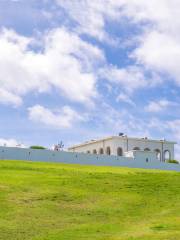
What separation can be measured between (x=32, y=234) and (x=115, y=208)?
7.25 meters

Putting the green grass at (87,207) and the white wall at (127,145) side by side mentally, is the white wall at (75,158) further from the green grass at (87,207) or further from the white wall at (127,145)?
the green grass at (87,207)

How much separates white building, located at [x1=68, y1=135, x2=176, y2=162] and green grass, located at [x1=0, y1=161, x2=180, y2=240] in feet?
164

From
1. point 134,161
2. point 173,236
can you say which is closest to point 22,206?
point 173,236

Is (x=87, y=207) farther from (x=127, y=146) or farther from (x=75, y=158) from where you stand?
(x=127, y=146)

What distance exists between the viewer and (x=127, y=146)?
89.2 metres

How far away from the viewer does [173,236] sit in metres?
18.5

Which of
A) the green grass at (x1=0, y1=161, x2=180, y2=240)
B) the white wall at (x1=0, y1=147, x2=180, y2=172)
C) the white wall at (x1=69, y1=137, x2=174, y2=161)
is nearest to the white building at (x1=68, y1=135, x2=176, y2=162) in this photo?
the white wall at (x1=69, y1=137, x2=174, y2=161)

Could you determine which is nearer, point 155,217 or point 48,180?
point 155,217

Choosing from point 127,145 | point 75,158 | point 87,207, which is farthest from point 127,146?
point 87,207

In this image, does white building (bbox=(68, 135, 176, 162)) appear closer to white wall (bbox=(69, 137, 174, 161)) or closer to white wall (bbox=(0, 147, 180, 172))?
white wall (bbox=(69, 137, 174, 161))

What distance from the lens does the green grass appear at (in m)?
19.9

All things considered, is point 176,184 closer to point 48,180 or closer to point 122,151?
point 48,180

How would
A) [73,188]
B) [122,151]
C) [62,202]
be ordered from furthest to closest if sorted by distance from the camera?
[122,151] → [73,188] → [62,202]

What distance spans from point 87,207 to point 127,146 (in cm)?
6340
